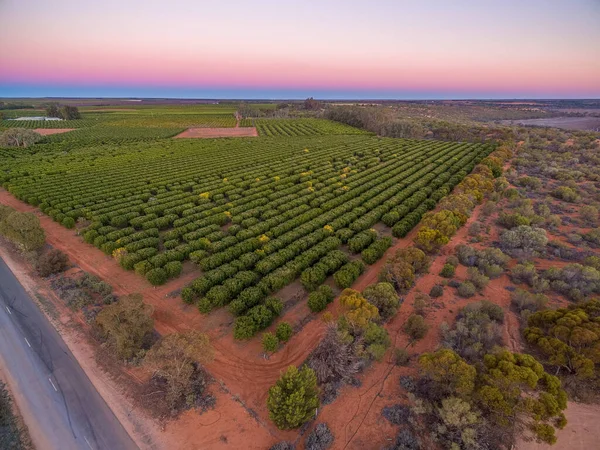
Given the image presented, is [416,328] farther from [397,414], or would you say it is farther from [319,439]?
[319,439]

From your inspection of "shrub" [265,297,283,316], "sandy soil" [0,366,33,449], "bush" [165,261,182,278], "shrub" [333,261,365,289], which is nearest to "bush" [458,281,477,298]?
"shrub" [333,261,365,289]

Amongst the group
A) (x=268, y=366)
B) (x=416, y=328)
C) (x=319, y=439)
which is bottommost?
(x=268, y=366)

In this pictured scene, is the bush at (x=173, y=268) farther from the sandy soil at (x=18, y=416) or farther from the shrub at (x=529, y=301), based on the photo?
the shrub at (x=529, y=301)

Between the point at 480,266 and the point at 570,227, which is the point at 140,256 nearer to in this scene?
the point at 480,266

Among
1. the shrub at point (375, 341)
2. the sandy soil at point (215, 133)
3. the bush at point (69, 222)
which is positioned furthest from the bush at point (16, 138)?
the shrub at point (375, 341)

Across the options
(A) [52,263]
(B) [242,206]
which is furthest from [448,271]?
(A) [52,263]

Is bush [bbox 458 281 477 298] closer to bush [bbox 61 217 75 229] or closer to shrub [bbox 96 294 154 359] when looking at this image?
shrub [bbox 96 294 154 359]

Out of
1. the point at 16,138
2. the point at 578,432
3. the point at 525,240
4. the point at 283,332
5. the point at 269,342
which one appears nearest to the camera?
the point at 578,432
